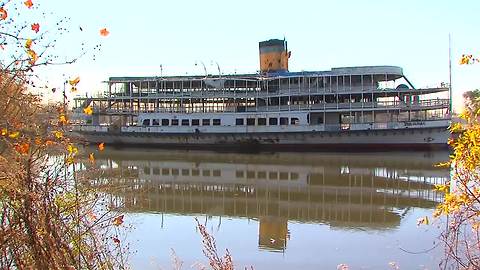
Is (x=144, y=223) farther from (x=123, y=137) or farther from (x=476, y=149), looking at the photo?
(x=123, y=137)

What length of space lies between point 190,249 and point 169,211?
4.59 m

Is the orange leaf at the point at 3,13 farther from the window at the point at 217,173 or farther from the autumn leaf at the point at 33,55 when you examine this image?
the window at the point at 217,173

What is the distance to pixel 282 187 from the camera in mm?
20219

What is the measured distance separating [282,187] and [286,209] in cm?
464

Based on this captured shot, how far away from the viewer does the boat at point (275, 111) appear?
→ 34906 millimetres

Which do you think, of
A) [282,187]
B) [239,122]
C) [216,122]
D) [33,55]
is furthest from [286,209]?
[216,122]

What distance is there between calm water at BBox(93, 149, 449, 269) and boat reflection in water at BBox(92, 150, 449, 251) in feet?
0.12

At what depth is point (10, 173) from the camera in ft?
10.3

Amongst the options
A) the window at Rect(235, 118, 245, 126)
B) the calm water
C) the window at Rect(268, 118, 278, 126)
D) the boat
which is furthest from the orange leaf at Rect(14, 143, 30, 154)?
the window at Rect(235, 118, 245, 126)

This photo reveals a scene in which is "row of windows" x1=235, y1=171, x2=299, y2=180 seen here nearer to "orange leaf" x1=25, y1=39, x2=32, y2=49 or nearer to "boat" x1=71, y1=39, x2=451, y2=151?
"boat" x1=71, y1=39, x2=451, y2=151

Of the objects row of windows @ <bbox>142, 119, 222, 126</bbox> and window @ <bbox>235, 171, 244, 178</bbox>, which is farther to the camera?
row of windows @ <bbox>142, 119, 222, 126</bbox>

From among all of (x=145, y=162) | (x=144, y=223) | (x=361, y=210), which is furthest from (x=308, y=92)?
(x=144, y=223)

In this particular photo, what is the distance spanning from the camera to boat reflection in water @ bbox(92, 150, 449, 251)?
14.3m

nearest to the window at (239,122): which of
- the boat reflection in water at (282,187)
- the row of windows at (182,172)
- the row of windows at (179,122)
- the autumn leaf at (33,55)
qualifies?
the row of windows at (179,122)
